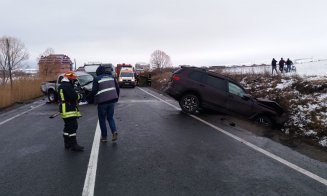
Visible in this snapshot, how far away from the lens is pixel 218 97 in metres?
12.6

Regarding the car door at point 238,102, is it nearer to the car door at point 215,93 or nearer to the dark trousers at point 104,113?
the car door at point 215,93

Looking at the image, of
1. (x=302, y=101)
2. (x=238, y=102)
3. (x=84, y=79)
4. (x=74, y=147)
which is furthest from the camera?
(x=84, y=79)

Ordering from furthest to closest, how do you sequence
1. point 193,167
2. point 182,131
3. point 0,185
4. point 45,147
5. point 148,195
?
point 182,131 < point 45,147 < point 193,167 < point 0,185 < point 148,195

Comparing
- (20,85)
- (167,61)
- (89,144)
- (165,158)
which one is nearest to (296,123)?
(165,158)

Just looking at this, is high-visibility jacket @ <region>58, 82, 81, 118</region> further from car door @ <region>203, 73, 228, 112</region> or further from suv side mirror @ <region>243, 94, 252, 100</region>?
suv side mirror @ <region>243, 94, 252, 100</region>

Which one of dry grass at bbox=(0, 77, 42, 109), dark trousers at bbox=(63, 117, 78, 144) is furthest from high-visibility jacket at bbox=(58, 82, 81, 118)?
dry grass at bbox=(0, 77, 42, 109)

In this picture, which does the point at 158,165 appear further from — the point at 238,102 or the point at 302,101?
the point at 302,101

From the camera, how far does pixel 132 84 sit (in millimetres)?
36750

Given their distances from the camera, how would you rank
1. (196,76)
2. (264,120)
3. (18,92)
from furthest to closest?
1. (18,92)
2. (196,76)
3. (264,120)

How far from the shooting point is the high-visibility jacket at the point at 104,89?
25.8 feet

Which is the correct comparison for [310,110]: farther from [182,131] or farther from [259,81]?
[259,81]

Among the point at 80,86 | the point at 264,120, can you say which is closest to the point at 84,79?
the point at 80,86

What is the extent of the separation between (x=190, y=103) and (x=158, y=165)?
23.4 ft

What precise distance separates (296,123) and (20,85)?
19856 millimetres
